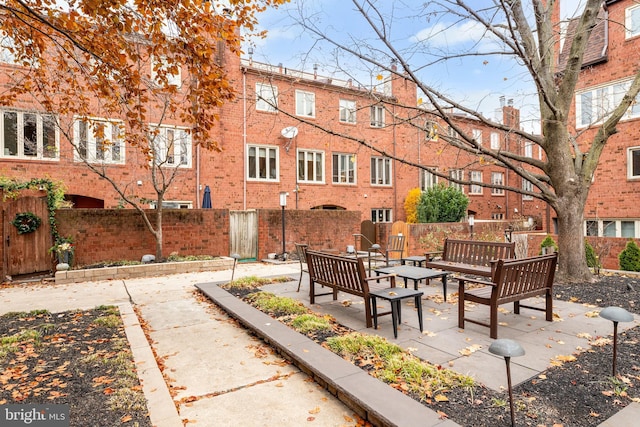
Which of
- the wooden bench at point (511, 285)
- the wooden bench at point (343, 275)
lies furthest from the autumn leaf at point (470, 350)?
the wooden bench at point (343, 275)

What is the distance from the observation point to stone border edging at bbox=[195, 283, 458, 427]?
8.70 ft

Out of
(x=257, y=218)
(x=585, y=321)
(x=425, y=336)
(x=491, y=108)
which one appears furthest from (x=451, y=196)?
(x=425, y=336)

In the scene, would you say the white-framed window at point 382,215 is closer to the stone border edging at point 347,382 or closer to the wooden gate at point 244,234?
the wooden gate at point 244,234

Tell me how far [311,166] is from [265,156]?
263cm

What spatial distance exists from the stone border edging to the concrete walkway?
0.30 feet

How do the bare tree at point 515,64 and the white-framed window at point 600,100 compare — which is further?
the white-framed window at point 600,100

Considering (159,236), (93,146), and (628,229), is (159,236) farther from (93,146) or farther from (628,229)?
(628,229)

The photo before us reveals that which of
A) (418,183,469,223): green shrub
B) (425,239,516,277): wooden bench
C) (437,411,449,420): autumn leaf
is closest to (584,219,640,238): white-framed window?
(418,183,469,223): green shrub

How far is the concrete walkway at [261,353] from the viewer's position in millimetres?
3025

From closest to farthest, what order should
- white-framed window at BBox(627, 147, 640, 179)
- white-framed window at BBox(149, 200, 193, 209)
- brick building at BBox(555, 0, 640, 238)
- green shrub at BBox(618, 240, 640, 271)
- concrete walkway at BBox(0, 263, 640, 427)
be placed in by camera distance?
concrete walkway at BBox(0, 263, 640, 427) → green shrub at BBox(618, 240, 640, 271) → brick building at BBox(555, 0, 640, 238) → white-framed window at BBox(627, 147, 640, 179) → white-framed window at BBox(149, 200, 193, 209)


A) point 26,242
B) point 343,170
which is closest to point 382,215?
point 343,170

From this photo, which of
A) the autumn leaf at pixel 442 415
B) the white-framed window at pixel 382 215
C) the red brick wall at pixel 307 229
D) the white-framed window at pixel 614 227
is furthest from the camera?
the white-framed window at pixel 382 215

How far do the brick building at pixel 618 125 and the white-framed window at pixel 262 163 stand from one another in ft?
42.0

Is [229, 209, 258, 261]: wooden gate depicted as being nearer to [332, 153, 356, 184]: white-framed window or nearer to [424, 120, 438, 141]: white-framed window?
[332, 153, 356, 184]: white-framed window
